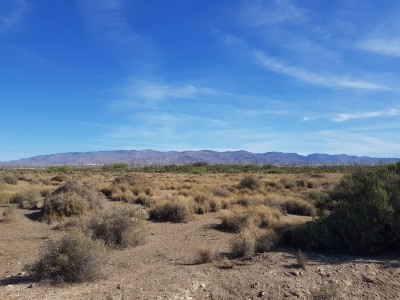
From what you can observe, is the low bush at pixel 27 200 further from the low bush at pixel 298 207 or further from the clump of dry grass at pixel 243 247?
the clump of dry grass at pixel 243 247

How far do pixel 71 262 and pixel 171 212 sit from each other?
10.4 meters

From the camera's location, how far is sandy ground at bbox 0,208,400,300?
8742mm

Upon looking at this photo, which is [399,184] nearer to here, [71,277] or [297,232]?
[297,232]

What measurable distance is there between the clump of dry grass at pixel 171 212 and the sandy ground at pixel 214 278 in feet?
20.3

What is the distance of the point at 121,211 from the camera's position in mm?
14297

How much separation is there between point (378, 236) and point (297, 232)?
247cm

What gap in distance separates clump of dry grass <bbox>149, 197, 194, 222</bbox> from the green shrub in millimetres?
9377

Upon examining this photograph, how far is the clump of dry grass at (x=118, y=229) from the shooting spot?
44.8 ft

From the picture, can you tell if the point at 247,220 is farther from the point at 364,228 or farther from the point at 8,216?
the point at 8,216

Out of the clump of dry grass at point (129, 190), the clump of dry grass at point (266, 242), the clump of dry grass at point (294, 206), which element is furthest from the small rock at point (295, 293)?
the clump of dry grass at point (129, 190)

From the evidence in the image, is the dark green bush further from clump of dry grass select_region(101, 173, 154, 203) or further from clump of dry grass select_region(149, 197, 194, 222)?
clump of dry grass select_region(101, 173, 154, 203)

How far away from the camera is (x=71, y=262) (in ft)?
31.6

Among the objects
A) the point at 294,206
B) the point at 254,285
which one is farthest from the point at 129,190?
the point at 254,285

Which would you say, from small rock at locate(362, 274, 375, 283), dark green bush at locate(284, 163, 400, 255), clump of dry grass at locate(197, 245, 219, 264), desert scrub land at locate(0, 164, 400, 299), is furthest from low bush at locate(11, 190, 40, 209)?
small rock at locate(362, 274, 375, 283)
